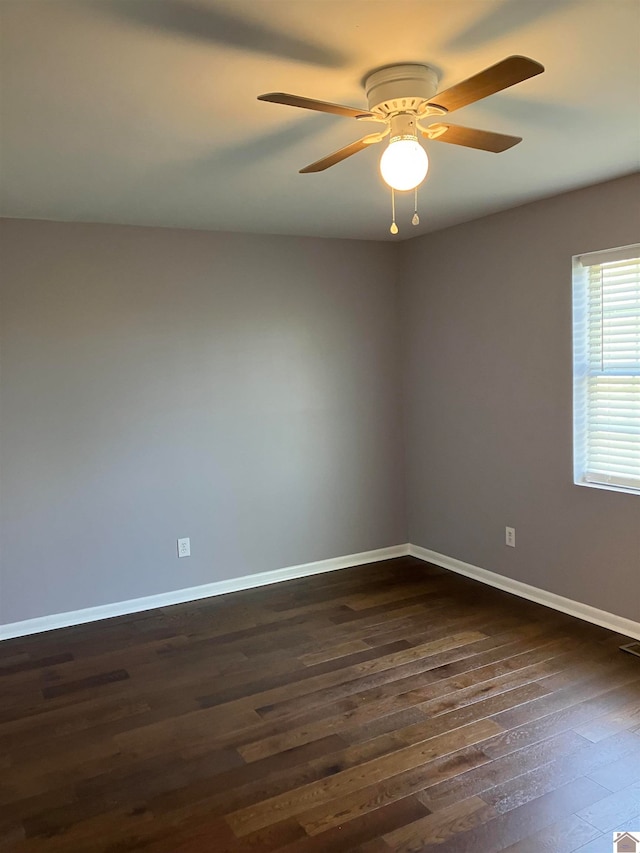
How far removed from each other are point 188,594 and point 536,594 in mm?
2192

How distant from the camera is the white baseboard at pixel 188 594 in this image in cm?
384

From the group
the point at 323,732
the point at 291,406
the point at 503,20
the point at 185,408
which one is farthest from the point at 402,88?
the point at 291,406

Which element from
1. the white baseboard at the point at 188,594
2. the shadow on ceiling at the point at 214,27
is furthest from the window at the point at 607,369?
the shadow on ceiling at the point at 214,27

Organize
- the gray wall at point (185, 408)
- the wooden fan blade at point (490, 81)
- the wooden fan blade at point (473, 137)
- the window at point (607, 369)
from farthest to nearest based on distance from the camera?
the gray wall at point (185, 408), the window at point (607, 369), the wooden fan blade at point (473, 137), the wooden fan blade at point (490, 81)

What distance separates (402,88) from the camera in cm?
202

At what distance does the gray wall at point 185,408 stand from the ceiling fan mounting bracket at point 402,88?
234 centimetres

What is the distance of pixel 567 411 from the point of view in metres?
3.77

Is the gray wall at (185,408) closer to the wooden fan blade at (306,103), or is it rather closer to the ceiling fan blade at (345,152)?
the ceiling fan blade at (345,152)

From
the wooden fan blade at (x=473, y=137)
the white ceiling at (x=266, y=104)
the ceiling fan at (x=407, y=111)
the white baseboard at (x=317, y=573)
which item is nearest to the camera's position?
the white ceiling at (x=266, y=104)

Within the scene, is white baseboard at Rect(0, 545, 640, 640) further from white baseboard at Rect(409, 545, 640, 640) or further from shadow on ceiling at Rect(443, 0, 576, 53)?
shadow on ceiling at Rect(443, 0, 576, 53)

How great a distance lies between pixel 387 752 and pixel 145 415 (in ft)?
8.06

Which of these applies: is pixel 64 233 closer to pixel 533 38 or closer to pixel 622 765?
pixel 533 38

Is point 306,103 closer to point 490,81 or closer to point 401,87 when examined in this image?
point 401,87

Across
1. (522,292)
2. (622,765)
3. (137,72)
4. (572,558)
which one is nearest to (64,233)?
(137,72)
